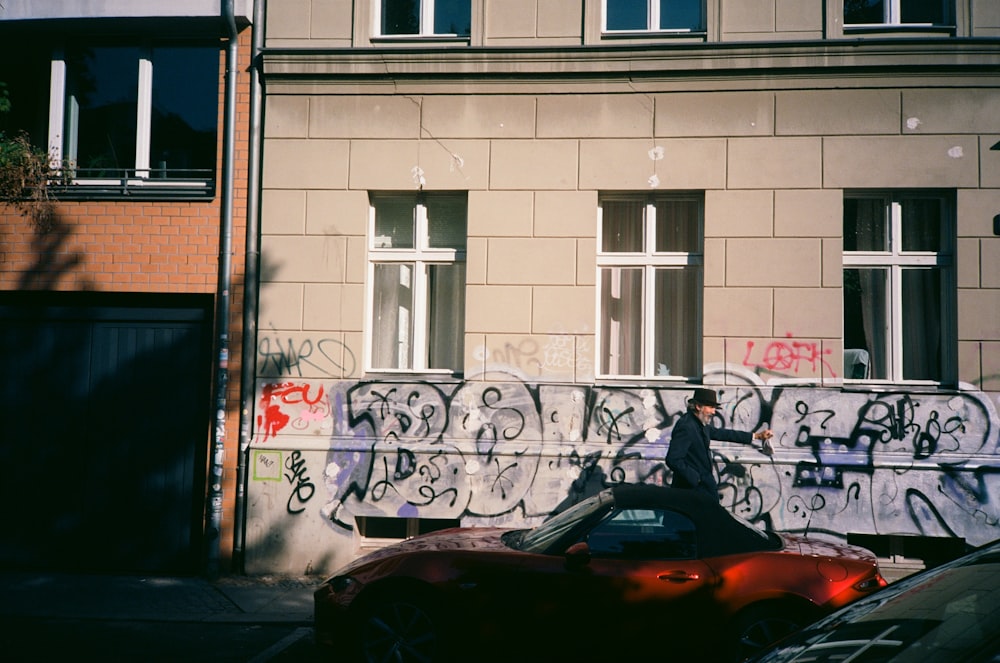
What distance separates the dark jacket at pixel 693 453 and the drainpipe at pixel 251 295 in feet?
14.8

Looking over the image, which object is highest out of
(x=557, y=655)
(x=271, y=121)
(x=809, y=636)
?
(x=271, y=121)

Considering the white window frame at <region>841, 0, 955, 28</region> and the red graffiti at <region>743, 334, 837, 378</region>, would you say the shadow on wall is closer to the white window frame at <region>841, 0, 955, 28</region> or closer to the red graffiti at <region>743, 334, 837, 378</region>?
the red graffiti at <region>743, 334, 837, 378</region>

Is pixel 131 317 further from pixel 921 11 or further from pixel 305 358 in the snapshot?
pixel 921 11

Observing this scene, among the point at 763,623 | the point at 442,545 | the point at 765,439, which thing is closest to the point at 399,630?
the point at 442,545

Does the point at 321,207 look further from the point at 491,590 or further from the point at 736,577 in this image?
the point at 736,577

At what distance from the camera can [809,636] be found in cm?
→ 298

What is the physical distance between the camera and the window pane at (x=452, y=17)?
368 inches

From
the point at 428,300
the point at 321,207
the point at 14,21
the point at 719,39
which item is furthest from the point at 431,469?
the point at 14,21

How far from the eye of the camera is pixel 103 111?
949cm

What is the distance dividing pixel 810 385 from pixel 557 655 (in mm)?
4507

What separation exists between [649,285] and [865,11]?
3.72m

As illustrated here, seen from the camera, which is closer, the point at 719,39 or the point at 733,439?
the point at 733,439

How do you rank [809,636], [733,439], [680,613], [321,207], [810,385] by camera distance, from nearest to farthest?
[809,636]
[680,613]
[733,439]
[810,385]
[321,207]

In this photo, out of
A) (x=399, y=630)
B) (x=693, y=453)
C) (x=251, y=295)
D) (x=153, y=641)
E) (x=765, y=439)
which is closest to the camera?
(x=399, y=630)
